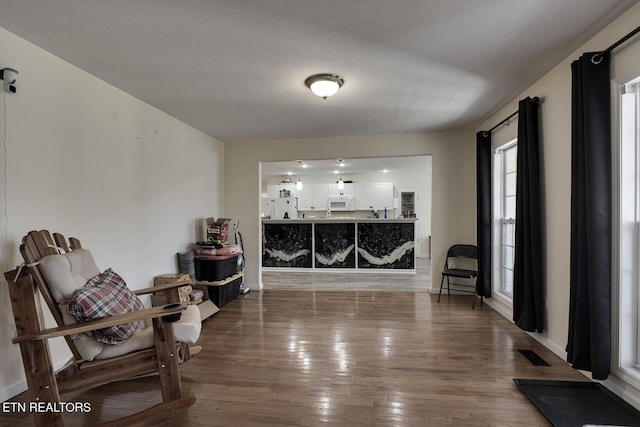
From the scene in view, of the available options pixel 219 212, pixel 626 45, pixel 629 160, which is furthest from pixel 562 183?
pixel 219 212

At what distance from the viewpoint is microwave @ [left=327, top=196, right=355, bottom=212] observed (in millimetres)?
8344

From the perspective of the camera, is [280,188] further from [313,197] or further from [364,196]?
[364,196]

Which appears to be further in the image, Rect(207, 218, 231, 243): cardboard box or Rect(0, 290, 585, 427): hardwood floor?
Rect(207, 218, 231, 243): cardboard box

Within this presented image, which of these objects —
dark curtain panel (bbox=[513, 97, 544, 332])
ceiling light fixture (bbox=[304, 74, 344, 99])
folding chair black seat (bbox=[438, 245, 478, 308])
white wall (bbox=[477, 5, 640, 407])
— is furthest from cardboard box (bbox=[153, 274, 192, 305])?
white wall (bbox=[477, 5, 640, 407])

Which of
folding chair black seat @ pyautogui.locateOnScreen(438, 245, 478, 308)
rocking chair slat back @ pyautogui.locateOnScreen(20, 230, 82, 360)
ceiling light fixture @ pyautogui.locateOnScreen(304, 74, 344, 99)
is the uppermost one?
ceiling light fixture @ pyautogui.locateOnScreen(304, 74, 344, 99)

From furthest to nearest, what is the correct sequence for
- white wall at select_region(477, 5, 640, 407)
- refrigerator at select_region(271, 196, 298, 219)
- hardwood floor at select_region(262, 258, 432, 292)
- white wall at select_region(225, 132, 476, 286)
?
→ refrigerator at select_region(271, 196, 298, 219)
hardwood floor at select_region(262, 258, 432, 292)
white wall at select_region(225, 132, 476, 286)
white wall at select_region(477, 5, 640, 407)

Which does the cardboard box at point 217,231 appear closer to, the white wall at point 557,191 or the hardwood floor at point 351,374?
the hardwood floor at point 351,374

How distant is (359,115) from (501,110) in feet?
5.59

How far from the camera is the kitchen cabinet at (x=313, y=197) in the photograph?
8578 mm

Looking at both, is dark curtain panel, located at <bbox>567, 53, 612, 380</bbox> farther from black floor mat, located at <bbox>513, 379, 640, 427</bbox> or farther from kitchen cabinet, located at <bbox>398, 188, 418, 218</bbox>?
kitchen cabinet, located at <bbox>398, 188, 418, 218</bbox>

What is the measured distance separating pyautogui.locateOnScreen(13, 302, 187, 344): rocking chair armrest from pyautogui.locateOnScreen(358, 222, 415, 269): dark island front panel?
4791mm

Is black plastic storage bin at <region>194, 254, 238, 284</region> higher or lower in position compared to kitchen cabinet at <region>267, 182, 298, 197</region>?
lower

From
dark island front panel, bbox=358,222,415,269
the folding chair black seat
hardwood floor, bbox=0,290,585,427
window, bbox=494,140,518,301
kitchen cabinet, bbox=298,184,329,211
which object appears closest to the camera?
hardwood floor, bbox=0,290,585,427

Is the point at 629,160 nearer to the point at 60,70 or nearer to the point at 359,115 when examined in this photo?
the point at 359,115
